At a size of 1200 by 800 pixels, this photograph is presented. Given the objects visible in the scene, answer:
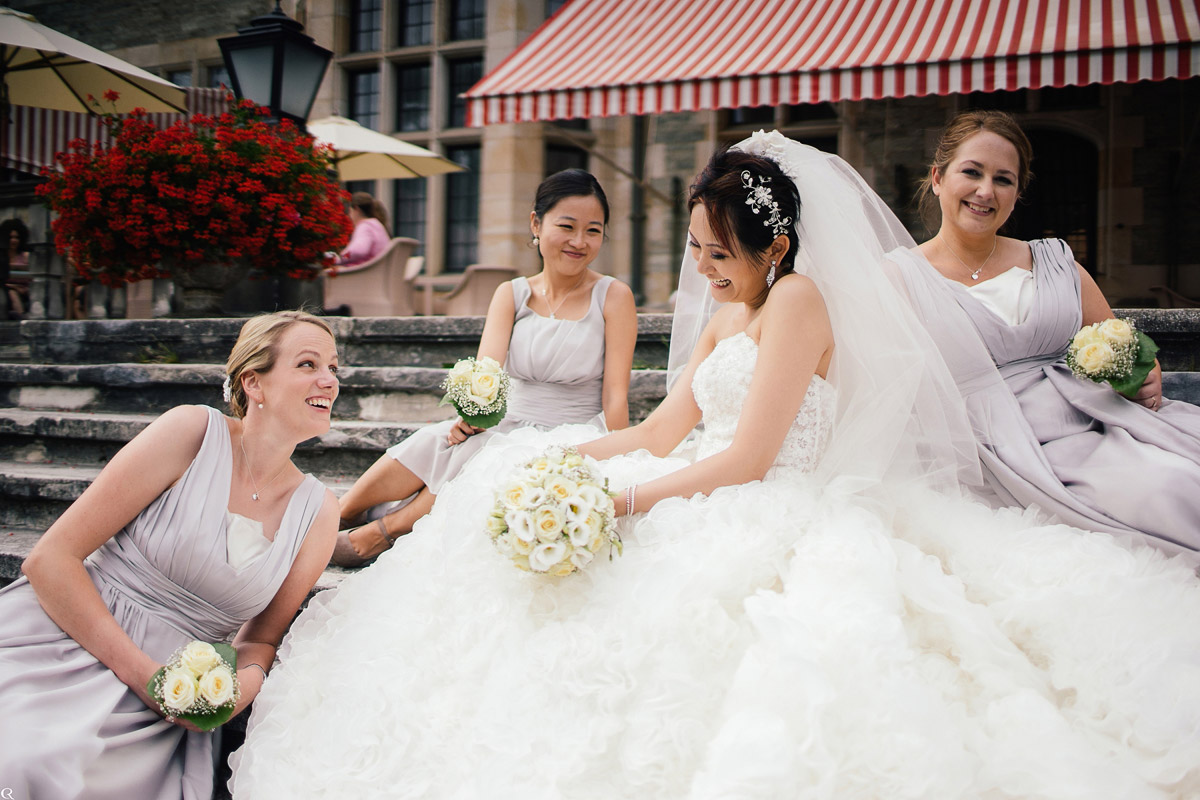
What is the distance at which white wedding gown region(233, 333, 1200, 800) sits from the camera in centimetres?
171

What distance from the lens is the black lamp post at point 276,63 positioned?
6.09 meters

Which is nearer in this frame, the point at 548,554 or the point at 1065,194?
the point at 548,554

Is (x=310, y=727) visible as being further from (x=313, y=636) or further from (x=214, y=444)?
(x=214, y=444)

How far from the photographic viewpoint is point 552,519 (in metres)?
2.04

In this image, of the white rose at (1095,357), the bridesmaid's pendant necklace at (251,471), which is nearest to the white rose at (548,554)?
the bridesmaid's pendant necklace at (251,471)

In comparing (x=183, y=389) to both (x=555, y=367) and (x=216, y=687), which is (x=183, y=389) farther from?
(x=216, y=687)

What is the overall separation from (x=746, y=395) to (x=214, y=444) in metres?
1.62

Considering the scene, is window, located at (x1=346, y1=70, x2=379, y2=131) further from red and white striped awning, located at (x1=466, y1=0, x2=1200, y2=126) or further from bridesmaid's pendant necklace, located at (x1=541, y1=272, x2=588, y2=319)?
bridesmaid's pendant necklace, located at (x1=541, y1=272, x2=588, y2=319)

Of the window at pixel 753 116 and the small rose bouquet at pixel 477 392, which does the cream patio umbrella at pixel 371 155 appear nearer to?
the window at pixel 753 116

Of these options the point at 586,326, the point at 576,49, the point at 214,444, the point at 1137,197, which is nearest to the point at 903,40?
the point at 576,49

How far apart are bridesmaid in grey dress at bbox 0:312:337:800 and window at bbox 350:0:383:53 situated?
33.5 feet

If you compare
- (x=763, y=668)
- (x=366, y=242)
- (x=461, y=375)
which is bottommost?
(x=763, y=668)

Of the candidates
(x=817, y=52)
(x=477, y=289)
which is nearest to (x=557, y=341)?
(x=817, y=52)

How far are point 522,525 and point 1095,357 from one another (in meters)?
1.99
